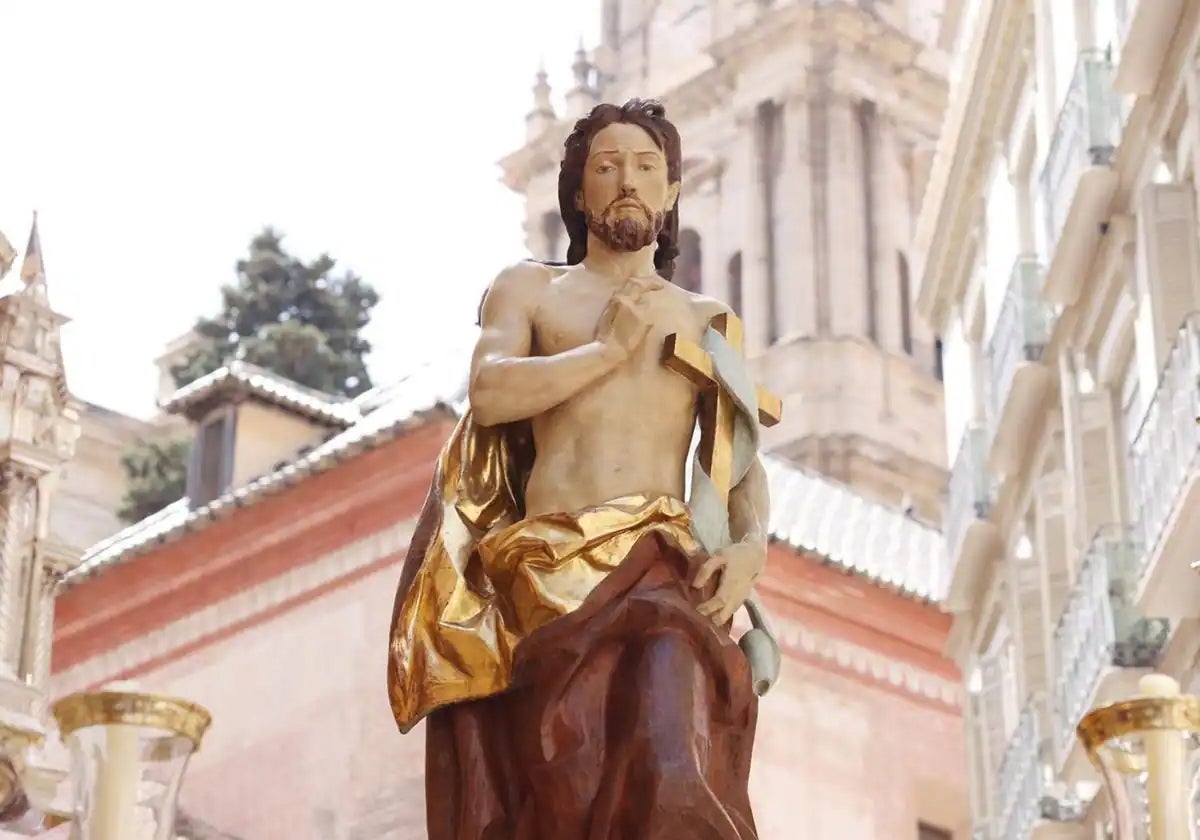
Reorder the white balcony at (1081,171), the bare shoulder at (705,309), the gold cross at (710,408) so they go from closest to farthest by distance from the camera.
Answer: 1. the gold cross at (710,408)
2. the bare shoulder at (705,309)
3. the white balcony at (1081,171)

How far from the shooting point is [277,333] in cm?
4706

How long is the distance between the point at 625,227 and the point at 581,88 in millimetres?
52650

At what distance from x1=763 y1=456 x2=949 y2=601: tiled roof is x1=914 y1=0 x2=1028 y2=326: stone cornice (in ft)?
8.24

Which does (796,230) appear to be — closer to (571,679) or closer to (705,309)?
(705,309)

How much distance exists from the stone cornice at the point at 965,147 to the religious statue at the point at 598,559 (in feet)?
67.7

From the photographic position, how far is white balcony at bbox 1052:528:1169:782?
21375mm

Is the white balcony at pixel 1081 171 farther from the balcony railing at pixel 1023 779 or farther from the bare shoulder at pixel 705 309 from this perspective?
the bare shoulder at pixel 705 309

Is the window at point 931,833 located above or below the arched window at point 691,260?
below

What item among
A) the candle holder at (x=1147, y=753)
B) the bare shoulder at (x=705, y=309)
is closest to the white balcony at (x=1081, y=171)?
the candle holder at (x=1147, y=753)

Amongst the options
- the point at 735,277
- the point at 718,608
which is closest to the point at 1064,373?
the point at 718,608

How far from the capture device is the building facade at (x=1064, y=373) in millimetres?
21312

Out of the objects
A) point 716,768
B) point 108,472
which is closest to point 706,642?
point 716,768

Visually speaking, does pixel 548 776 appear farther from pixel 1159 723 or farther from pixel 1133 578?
pixel 1133 578

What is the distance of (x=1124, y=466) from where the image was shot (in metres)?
23.9
